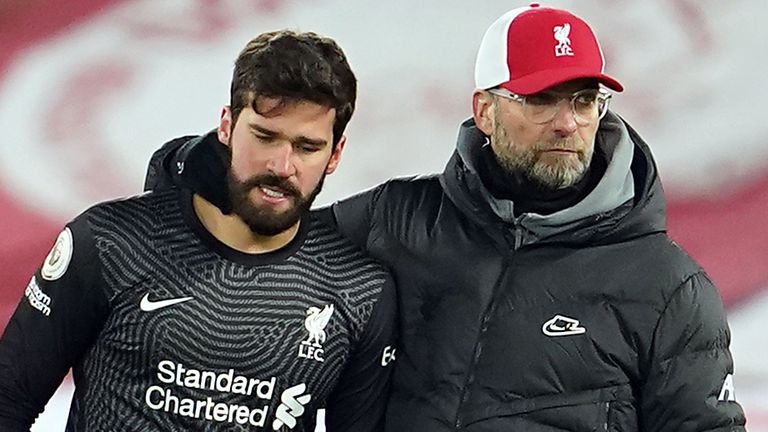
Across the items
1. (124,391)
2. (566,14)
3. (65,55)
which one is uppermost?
(65,55)

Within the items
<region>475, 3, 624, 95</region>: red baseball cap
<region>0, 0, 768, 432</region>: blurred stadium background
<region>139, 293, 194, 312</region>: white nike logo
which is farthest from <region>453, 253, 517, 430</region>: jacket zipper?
<region>0, 0, 768, 432</region>: blurred stadium background

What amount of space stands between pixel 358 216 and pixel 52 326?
42 centimetres

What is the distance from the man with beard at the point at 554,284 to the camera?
60.4 inches

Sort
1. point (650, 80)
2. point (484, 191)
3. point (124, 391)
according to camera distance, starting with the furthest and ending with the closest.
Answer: point (650, 80), point (484, 191), point (124, 391)

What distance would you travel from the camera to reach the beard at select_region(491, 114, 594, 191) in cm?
155

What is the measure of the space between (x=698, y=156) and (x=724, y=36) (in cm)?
22

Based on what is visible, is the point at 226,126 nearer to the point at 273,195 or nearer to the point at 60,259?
the point at 273,195

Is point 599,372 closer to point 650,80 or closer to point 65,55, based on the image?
point 650,80

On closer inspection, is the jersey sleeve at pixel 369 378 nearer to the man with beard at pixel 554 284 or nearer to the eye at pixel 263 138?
the man with beard at pixel 554 284

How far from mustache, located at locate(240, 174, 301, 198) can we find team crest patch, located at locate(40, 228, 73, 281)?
199 mm

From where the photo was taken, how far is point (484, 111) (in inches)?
65.0

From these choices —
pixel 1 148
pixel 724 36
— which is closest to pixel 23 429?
pixel 1 148

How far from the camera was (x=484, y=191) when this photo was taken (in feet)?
5.24

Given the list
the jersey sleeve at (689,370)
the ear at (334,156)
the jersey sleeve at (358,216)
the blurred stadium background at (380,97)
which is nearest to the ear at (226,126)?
the ear at (334,156)
